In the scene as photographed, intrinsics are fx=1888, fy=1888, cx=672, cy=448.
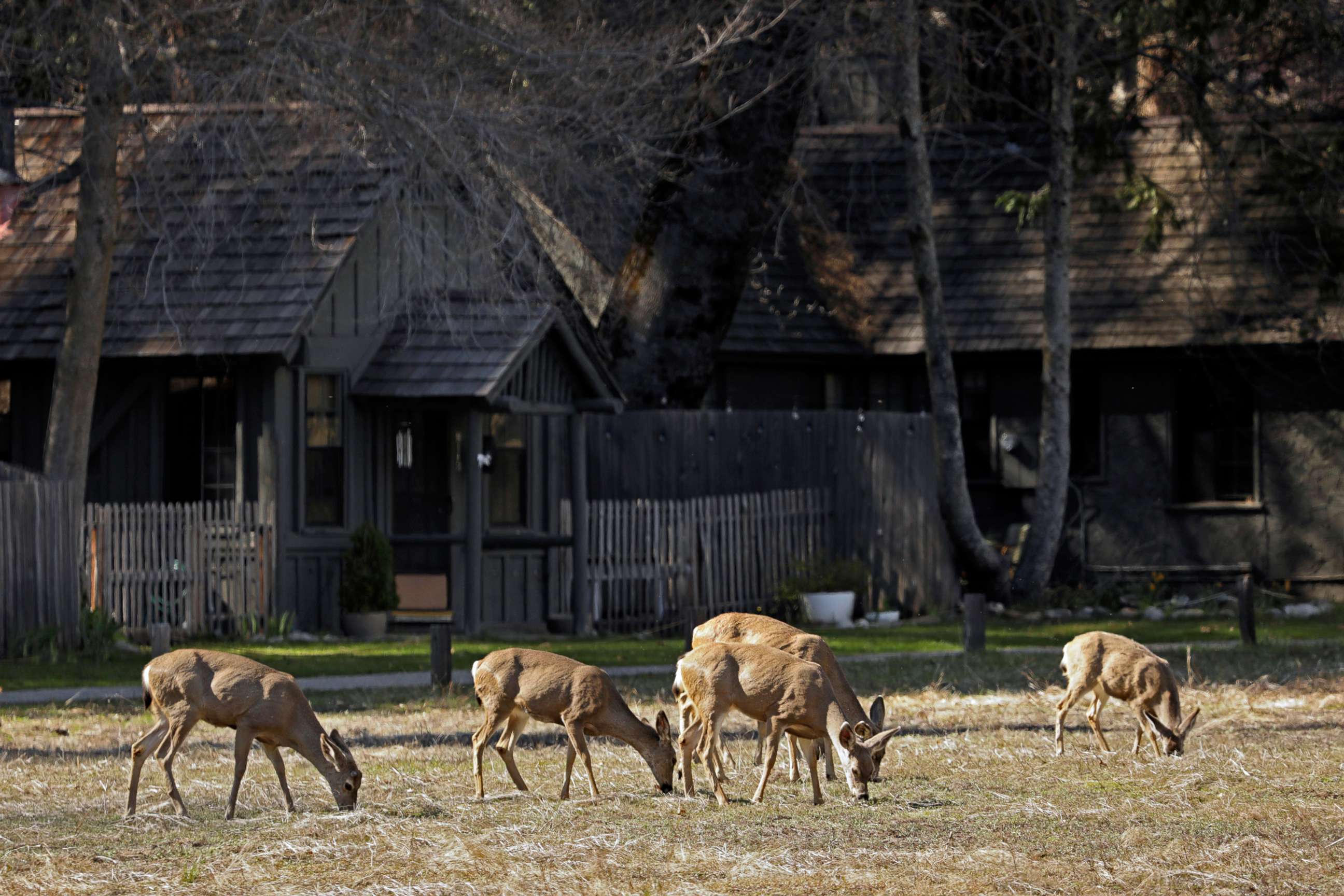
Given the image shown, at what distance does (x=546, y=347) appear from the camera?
24031 millimetres

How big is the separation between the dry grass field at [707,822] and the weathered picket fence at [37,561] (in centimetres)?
477

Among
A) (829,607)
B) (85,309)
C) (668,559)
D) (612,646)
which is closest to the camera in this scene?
(85,309)

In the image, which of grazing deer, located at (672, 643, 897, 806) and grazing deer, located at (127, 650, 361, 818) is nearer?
grazing deer, located at (127, 650, 361, 818)

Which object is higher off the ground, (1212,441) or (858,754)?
(1212,441)

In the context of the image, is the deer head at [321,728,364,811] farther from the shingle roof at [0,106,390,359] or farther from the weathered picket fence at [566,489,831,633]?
the weathered picket fence at [566,489,831,633]

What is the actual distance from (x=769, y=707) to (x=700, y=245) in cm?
1630

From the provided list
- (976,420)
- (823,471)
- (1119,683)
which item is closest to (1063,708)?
(1119,683)

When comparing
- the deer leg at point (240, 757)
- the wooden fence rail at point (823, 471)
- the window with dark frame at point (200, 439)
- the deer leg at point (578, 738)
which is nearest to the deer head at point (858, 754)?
the deer leg at point (578, 738)

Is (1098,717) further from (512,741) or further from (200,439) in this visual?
(200,439)

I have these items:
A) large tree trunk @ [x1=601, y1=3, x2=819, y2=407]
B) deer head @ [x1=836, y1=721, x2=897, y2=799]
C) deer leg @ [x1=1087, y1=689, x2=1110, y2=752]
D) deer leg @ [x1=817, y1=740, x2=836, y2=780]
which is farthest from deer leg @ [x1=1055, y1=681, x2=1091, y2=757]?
large tree trunk @ [x1=601, y1=3, x2=819, y2=407]

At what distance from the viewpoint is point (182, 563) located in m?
21.8

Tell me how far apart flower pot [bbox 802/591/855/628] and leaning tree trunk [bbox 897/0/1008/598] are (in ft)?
8.33

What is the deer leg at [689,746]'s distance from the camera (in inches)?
424

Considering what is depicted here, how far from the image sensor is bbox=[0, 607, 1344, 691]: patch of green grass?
61.9 ft
